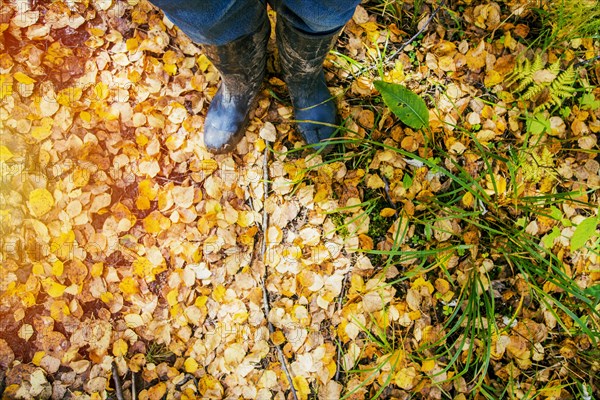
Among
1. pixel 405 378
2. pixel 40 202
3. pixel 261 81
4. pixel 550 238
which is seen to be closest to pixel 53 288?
pixel 40 202

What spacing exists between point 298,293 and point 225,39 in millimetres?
845

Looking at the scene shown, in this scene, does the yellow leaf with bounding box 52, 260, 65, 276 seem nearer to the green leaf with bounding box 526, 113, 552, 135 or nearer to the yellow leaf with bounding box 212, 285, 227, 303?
the yellow leaf with bounding box 212, 285, 227, 303

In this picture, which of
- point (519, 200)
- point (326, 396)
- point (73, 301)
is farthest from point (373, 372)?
point (73, 301)

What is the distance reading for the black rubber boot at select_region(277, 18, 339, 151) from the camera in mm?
1104

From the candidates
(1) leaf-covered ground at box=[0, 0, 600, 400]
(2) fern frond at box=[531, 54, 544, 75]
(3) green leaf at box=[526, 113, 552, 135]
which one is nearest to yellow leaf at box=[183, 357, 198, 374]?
(1) leaf-covered ground at box=[0, 0, 600, 400]

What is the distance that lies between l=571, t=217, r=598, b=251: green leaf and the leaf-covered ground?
2cm

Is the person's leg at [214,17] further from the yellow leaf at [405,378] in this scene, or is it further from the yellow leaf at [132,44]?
the yellow leaf at [405,378]

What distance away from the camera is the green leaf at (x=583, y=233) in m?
1.38

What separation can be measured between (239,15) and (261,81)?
1.50 ft

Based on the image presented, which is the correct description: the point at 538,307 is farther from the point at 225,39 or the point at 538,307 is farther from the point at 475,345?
the point at 225,39

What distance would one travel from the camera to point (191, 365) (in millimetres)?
1403

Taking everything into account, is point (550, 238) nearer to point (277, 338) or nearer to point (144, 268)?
point (277, 338)

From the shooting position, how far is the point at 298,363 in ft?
4.64

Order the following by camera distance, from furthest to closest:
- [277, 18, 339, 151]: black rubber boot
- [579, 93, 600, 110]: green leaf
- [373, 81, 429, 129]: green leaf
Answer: [579, 93, 600, 110]: green leaf, [373, 81, 429, 129]: green leaf, [277, 18, 339, 151]: black rubber boot
